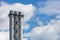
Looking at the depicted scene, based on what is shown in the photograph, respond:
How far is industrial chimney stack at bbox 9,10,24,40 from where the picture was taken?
60906mm

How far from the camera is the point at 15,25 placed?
61.9 m

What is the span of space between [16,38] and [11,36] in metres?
2.47

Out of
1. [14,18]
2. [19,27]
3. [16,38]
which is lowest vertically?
[16,38]

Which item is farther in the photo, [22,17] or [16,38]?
[22,17]

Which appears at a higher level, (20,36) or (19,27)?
(19,27)

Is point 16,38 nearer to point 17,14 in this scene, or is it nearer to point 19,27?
point 19,27

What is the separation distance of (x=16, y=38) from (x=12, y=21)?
8.03 m

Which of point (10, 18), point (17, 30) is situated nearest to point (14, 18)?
point (10, 18)

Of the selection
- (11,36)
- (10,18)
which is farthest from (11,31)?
(10,18)

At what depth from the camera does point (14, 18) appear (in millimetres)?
63062

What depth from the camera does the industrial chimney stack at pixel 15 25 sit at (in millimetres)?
60906

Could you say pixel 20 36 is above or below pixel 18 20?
below

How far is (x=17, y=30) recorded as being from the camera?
6222cm

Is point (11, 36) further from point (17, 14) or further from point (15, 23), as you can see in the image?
point (17, 14)
